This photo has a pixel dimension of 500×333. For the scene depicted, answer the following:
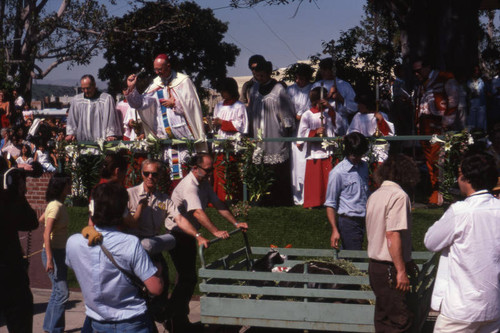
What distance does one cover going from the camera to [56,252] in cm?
739

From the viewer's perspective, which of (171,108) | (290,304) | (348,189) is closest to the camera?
(290,304)

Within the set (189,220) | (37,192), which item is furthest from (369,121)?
(37,192)

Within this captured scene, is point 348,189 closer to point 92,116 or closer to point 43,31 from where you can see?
point 92,116

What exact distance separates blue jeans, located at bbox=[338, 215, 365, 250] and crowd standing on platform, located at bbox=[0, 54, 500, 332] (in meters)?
0.01

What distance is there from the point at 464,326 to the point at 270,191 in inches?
202

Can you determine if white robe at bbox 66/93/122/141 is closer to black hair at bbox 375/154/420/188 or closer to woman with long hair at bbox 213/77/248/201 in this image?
woman with long hair at bbox 213/77/248/201

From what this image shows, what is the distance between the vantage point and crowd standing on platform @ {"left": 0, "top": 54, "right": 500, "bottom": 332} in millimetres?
4820

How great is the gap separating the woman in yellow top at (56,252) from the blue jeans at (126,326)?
2506mm

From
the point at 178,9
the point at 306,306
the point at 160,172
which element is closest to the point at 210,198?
the point at 160,172

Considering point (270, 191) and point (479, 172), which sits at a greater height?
point (479, 172)

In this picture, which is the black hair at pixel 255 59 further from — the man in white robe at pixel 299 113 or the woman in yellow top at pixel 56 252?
the woman in yellow top at pixel 56 252

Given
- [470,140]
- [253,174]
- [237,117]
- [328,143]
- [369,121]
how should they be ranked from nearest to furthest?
[470,140] → [328,143] → [253,174] → [369,121] → [237,117]

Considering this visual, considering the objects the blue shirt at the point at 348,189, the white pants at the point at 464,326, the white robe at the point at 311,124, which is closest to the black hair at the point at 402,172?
the white pants at the point at 464,326

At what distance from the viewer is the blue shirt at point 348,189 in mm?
7172
